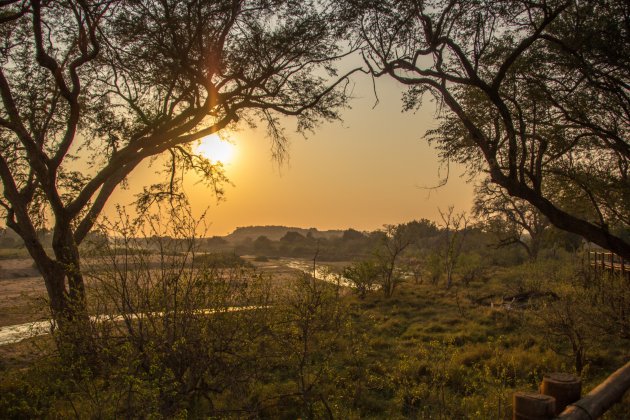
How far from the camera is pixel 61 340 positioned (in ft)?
21.0

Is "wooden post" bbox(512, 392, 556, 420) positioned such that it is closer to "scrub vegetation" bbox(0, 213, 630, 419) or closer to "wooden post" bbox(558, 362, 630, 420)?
"wooden post" bbox(558, 362, 630, 420)

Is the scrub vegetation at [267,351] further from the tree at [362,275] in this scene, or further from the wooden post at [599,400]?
the tree at [362,275]

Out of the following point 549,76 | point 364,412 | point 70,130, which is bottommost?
point 364,412

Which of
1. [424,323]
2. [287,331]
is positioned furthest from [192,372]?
[424,323]

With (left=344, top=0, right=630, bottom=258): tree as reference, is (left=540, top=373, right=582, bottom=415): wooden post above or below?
below

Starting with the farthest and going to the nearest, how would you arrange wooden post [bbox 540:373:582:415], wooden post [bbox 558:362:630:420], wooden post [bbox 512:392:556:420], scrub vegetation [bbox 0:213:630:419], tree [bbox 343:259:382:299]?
tree [bbox 343:259:382:299] → scrub vegetation [bbox 0:213:630:419] → wooden post [bbox 540:373:582:415] → wooden post [bbox 558:362:630:420] → wooden post [bbox 512:392:556:420]

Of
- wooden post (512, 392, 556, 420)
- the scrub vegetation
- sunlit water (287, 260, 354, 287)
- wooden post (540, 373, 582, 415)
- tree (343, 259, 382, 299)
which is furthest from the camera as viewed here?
→ tree (343, 259, 382, 299)

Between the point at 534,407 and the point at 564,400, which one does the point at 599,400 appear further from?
the point at 534,407

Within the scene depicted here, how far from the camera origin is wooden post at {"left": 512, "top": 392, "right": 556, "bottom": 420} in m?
3.31

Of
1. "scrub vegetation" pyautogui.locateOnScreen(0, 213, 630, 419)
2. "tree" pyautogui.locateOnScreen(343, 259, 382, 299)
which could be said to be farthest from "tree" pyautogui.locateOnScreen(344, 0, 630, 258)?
"tree" pyautogui.locateOnScreen(343, 259, 382, 299)

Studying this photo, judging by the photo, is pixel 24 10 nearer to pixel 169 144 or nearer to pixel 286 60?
pixel 169 144

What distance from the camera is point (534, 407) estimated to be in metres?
3.33

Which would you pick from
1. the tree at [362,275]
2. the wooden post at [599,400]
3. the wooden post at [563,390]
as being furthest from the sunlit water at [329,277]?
the wooden post at [599,400]

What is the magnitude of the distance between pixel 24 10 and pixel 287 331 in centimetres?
800
